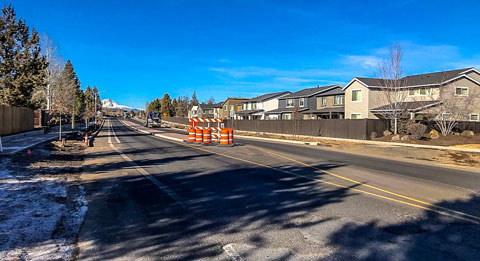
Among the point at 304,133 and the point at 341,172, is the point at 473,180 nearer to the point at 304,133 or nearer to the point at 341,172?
the point at 341,172

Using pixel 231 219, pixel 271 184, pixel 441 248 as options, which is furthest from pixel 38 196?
pixel 441 248

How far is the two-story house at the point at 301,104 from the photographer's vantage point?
51656 mm

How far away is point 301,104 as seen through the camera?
181ft

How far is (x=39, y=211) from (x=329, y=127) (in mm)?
32158

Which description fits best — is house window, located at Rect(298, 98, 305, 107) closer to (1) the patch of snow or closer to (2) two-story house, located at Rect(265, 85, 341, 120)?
(2) two-story house, located at Rect(265, 85, 341, 120)

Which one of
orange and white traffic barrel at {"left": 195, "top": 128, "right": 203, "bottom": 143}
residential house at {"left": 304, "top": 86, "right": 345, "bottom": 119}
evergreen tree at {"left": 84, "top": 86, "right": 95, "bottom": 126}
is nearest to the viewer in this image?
orange and white traffic barrel at {"left": 195, "top": 128, "right": 203, "bottom": 143}

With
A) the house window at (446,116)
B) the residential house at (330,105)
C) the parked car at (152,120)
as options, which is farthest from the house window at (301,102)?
the parked car at (152,120)

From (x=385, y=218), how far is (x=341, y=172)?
5.76 metres

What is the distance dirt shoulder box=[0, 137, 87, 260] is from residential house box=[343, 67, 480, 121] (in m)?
29.9

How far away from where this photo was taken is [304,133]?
39.2 m

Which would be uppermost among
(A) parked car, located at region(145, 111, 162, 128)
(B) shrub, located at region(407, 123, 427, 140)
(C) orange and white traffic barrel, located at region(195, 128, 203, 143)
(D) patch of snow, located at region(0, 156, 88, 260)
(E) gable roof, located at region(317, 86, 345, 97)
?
(E) gable roof, located at region(317, 86, 345, 97)

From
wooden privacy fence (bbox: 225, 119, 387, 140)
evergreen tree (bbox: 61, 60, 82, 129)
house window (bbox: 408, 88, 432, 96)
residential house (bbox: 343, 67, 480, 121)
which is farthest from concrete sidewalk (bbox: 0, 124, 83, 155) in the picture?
house window (bbox: 408, 88, 432, 96)

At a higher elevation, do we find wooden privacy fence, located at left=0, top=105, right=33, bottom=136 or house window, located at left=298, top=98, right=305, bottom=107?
house window, located at left=298, top=98, right=305, bottom=107

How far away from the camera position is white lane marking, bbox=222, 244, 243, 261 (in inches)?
169
